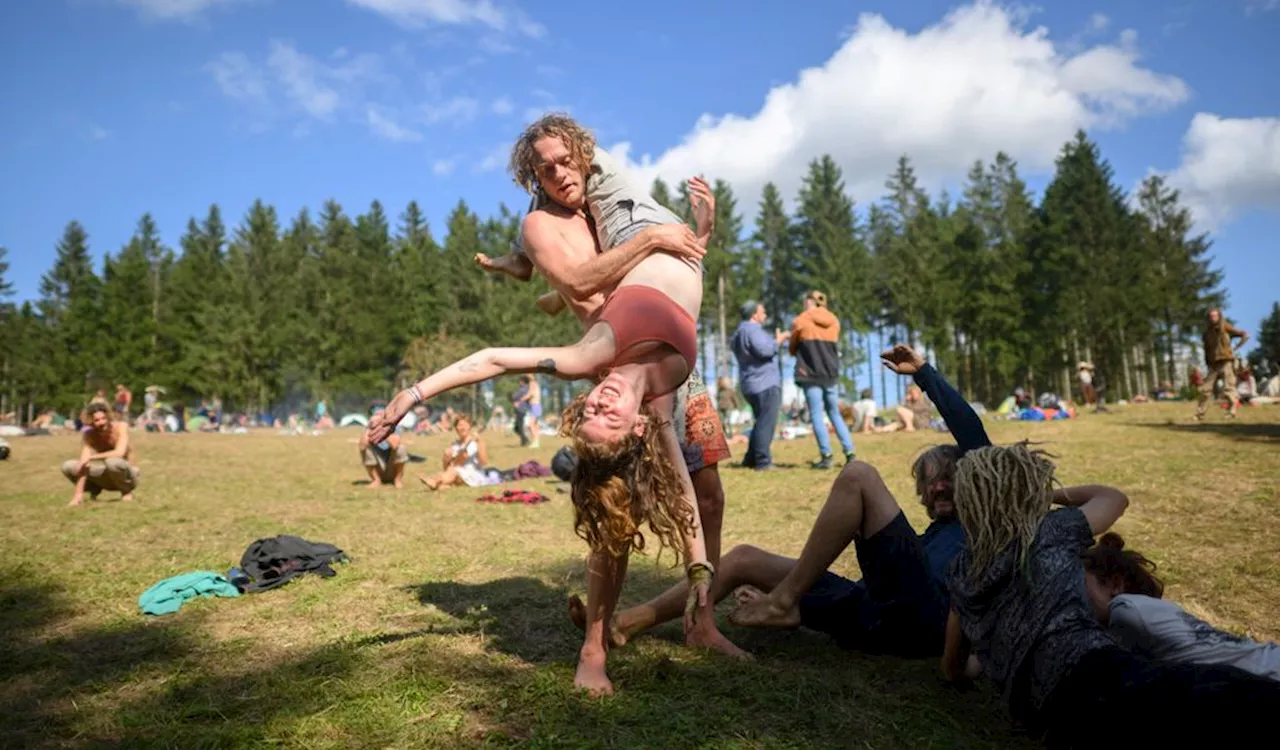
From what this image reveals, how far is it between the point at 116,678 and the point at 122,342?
169 feet

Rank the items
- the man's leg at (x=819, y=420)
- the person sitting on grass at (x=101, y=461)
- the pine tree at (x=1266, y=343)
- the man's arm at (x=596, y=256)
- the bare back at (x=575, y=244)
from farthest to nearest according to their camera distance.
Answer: the pine tree at (x=1266, y=343) → the man's leg at (x=819, y=420) → the person sitting on grass at (x=101, y=461) → the bare back at (x=575, y=244) → the man's arm at (x=596, y=256)

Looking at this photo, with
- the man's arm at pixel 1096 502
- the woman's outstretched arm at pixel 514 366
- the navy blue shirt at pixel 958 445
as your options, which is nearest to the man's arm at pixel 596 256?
the woman's outstretched arm at pixel 514 366

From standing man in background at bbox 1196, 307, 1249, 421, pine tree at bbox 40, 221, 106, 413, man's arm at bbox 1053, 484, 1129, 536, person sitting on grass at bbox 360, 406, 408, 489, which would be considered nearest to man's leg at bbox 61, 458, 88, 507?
person sitting on grass at bbox 360, 406, 408, 489

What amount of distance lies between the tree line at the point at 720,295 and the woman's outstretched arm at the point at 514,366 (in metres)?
39.7

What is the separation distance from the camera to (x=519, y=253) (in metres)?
3.62

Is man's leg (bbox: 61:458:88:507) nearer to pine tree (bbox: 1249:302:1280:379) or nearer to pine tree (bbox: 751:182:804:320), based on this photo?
pine tree (bbox: 751:182:804:320)

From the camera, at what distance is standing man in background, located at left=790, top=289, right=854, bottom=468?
10.3m

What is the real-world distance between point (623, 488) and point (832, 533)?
3.19 ft

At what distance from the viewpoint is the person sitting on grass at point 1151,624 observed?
2188mm

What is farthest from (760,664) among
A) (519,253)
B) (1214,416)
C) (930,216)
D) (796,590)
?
(930,216)

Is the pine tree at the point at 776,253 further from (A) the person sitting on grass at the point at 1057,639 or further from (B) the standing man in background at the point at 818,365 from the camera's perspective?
(A) the person sitting on grass at the point at 1057,639

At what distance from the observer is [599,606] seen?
299 centimetres

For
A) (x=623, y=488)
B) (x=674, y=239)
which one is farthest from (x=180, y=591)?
(x=674, y=239)

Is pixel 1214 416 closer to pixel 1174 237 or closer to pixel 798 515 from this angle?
pixel 798 515
